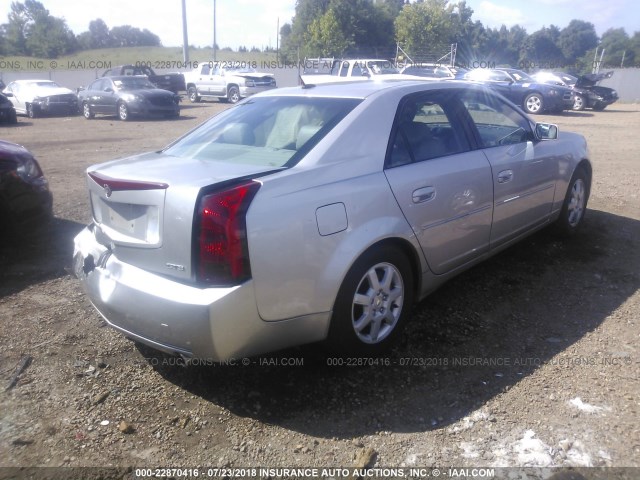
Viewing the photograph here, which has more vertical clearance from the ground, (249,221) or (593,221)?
(249,221)

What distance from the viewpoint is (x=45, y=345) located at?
3.47 m

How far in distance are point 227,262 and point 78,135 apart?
13.9 metres

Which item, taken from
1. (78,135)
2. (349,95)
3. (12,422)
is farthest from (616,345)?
(78,135)

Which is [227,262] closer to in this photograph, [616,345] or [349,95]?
[349,95]

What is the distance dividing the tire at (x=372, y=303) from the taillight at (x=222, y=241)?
654 millimetres

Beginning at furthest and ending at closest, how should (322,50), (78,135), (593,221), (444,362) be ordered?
1. (322,50)
2. (78,135)
3. (593,221)
4. (444,362)

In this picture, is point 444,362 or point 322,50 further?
point 322,50

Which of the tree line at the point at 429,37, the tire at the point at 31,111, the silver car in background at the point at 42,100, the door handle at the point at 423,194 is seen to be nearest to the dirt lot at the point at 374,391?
the door handle at the point at 423,194

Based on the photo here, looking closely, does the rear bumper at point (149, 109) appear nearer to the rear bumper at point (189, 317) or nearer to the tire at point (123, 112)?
the tire at point (123, 112)

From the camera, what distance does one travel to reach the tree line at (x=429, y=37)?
45875mm

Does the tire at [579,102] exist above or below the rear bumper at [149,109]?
above

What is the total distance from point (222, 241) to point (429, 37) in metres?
47.8

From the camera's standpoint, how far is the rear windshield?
3.11 metres

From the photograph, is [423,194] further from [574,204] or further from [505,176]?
[574,204]
